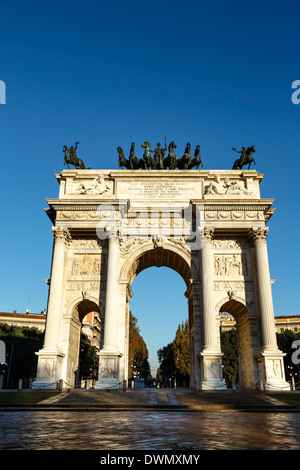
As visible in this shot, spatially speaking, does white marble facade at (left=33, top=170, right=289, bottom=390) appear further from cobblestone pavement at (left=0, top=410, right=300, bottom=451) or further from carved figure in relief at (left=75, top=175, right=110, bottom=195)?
cobblestone pavement at (left=0, top=410, right=300, bottom=451)

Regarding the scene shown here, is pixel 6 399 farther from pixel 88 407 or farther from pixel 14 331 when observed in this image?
pixel 14 331

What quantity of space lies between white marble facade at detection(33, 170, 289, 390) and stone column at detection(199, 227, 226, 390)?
0.07 metres

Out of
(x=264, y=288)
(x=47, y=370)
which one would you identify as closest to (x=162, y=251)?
(x=264, y=288)

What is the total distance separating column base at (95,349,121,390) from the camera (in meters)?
25.3

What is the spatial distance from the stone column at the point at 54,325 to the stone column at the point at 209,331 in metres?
9.51

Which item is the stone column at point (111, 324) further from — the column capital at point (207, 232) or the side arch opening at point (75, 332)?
the column capital at point (207, 232)

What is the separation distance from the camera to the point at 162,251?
3041cm

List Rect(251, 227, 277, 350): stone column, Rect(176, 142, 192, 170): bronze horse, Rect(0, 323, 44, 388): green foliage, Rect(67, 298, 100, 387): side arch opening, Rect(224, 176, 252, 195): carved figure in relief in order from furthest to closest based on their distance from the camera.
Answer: Rect(0, 323, 44, 388): green foliage, Rect(176, 142, 192, 170): bronze horse, Rect(224, 176, 252, 195): carved figure in relief, Rect(67, 298, 100, 387): side arch opening, Rect(251, 227, 277, 350): stone column

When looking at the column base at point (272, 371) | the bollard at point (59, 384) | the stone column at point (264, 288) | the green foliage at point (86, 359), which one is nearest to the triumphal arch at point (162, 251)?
the stone column at point (264, 288)

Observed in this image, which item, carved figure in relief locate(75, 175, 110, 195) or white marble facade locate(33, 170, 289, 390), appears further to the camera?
carved figure in relief locate(75, 175, 110, 195)

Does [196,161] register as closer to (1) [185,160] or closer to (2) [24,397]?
(1) [185,160]

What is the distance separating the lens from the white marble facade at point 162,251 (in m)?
27.3

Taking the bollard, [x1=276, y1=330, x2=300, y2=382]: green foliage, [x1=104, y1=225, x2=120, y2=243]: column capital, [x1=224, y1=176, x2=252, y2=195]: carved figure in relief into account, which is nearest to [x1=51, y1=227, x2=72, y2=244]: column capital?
[x1=104, y1=225, x2=120, y2=243]: column capital
